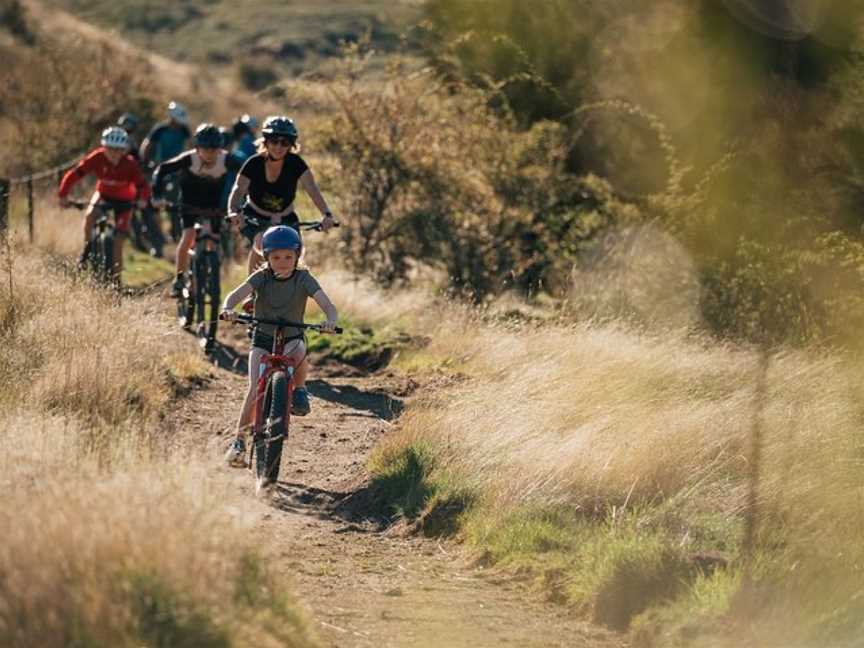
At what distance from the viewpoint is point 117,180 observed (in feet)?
49.0

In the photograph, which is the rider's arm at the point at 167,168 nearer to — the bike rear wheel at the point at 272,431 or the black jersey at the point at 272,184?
the black jersey at the point at 272,184

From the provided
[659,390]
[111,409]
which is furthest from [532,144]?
[111,409]

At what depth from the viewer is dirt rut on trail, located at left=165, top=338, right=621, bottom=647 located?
6.96m

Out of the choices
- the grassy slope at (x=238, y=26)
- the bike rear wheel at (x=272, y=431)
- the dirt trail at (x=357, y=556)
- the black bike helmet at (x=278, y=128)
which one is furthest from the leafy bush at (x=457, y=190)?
the grassy slope at (x=238, y=26)

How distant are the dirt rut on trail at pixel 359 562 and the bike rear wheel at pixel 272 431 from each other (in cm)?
16

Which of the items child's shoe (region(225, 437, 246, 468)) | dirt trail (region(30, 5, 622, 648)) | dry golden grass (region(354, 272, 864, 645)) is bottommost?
dirt trail (region(30, 5, 622, 648))

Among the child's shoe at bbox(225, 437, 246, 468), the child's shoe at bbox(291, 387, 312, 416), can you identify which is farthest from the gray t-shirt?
the child's shoe at bbox(225, 437, 246, 468)

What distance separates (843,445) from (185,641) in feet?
15.1

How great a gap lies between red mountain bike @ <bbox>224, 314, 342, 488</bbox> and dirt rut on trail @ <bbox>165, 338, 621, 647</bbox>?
7.4 inches

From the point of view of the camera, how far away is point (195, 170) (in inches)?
545

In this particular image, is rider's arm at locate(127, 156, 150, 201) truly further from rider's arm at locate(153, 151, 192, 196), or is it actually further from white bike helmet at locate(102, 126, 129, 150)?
rider's arm at locate(153, 151, 192, 196)

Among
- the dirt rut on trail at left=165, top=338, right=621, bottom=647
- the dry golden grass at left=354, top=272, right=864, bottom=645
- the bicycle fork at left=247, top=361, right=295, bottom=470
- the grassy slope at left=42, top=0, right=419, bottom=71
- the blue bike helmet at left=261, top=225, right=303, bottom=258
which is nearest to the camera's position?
the dirt rut on trail at left=165, top=338, right=621, bottom=647

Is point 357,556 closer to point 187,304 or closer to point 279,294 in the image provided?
point 279,294

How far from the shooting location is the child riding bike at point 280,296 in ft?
30.7
